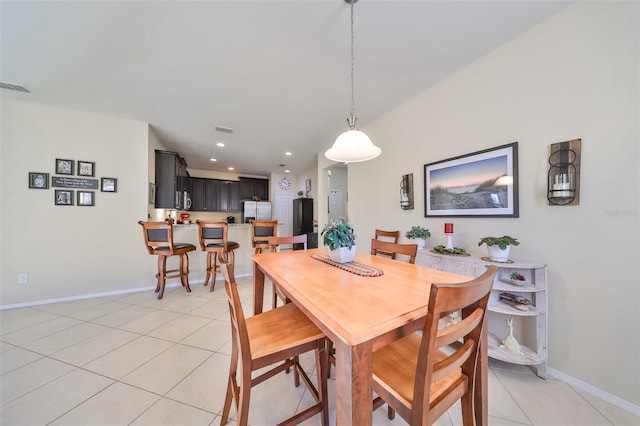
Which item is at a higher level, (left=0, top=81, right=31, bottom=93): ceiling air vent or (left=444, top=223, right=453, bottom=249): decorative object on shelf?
(left=0, top=81, right=31, bottom=93): ceiling air vent

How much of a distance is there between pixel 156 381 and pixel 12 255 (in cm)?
311

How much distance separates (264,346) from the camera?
0.97 meters

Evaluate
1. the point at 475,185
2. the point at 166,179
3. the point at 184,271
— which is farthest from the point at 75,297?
the point at 475,185

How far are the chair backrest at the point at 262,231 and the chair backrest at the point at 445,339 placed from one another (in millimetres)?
2813

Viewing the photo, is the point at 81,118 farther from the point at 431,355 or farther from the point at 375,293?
the point at 431,355

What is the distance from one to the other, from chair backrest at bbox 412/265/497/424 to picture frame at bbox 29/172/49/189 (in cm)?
460

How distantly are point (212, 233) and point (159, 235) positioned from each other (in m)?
0.66

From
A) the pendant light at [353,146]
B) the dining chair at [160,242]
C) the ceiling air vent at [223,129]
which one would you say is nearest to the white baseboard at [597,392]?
the pendant light at [353,146]

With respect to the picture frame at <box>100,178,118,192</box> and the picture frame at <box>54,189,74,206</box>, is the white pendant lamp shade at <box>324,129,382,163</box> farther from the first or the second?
the picture frame at <box>54,189,74,206</box>

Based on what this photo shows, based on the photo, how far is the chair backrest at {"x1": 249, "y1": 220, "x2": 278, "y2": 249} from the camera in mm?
3291

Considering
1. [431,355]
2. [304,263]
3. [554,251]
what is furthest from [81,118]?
[554,251]

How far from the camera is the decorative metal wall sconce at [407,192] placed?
8.61 feet

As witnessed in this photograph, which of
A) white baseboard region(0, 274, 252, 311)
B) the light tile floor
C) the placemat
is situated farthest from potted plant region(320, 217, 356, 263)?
white baseboard region(0, 274, 252, 311)

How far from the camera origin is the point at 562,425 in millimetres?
1153
